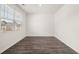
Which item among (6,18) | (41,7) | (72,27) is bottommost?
(72,27)

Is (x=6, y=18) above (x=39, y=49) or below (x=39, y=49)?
above

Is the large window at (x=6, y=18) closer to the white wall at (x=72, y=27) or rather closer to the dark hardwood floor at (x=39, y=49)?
the dark hardwood floor at (x=39, y=49)

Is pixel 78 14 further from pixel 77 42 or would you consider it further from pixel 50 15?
pixel 50 15

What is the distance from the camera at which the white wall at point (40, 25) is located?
8.84 meters

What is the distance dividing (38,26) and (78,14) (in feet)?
19.2

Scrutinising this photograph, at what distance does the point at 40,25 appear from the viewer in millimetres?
8898

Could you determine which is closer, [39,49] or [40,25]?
[39,49]

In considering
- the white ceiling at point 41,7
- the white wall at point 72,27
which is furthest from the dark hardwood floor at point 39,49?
the white ceiling at point 41,7

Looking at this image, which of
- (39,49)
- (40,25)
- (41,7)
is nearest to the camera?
(39,49)

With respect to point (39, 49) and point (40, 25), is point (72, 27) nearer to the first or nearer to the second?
point (39, 49)

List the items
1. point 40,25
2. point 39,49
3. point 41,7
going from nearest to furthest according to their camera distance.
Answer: point 39,49
point 41,7
point 40,25

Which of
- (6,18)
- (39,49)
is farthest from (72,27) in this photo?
(6,18)

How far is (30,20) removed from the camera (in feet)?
29.1
